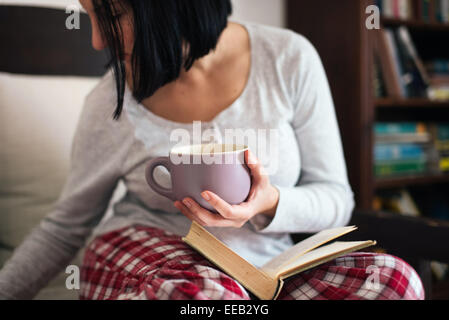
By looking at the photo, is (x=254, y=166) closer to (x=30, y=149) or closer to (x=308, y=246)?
(x=308, y=246)

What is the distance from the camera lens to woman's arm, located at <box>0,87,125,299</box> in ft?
2.39

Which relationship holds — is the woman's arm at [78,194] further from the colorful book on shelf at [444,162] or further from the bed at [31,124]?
the colorful book on shelf at [444,162]

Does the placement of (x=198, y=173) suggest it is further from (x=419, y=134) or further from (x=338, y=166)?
(x=419, y=134)

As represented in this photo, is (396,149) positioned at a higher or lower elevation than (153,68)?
lower

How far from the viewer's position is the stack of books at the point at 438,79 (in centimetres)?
149

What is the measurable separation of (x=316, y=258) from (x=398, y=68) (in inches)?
43.8

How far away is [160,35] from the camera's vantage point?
0.64 m

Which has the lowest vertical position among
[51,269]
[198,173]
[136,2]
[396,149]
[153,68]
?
[396,149]

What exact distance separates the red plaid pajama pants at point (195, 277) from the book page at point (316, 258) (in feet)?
0.09

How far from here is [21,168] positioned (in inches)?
34.3

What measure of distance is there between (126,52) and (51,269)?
42 cm

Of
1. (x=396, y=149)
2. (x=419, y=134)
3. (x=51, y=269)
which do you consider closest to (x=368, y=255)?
(x=51, y=269)

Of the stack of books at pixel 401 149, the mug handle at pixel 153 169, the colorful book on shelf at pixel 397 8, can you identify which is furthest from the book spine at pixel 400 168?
the mug handle at pixel 153 169

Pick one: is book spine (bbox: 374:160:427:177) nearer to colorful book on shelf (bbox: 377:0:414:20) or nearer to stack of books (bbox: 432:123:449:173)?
stack of books (bbox: 432:123:449:173)
